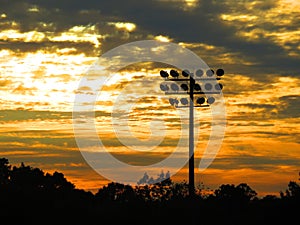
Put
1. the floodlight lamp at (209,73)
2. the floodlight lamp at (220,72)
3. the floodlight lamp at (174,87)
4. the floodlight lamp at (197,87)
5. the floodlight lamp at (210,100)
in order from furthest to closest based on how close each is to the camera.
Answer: the floodlight lamp at (220,72)
the floodlight lamp at (210,100)
the floodlight lamp at (174,87)
the floodlight lamp at (197,87)
the floodlight lamp at (209,73)

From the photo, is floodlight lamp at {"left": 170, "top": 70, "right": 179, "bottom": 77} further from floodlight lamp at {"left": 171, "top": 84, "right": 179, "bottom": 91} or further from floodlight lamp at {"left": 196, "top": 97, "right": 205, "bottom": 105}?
floodlight lamp at {"left": 196, "top": 97, "right": 205, "bottom": 105}

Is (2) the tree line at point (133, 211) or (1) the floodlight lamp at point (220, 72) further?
(2) the tree line at point (133, 211)

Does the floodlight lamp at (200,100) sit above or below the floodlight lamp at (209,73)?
below

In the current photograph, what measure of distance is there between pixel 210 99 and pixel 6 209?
32108mm

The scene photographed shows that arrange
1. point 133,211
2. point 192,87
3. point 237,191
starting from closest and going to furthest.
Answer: point 192,87, point 133,211, point 237,191

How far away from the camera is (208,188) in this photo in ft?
288

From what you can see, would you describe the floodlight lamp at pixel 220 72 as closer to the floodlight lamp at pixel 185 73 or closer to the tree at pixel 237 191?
the floodlight lamp at pixel 185 73

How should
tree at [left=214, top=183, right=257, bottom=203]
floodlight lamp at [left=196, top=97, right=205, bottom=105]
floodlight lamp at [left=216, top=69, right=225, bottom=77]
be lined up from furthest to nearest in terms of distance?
1. tree at [left=214, top=183, right=257, bottom=203]
2. floodlight lamp at [left=216, top=69, right=225, bottom=77]
3. floodlight lamp at [left=196, top=97, right=205, bottom=105]

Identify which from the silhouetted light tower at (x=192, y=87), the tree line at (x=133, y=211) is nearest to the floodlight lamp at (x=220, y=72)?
the silhouetted light tower at (x=192, y=87)

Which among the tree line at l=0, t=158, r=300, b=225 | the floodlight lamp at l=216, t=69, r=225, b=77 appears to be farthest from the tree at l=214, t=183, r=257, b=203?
the floodlight lamp at l=216, t=69, r=225, b=77

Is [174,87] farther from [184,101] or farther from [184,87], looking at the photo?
[184,101]

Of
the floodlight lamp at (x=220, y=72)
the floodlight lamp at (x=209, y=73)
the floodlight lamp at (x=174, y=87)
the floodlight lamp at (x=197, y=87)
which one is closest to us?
the floodlight lamp at (x=209, y=73)

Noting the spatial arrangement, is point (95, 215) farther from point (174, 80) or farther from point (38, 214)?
point (174, 80)

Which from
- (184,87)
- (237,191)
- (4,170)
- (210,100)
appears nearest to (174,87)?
(184,87)
